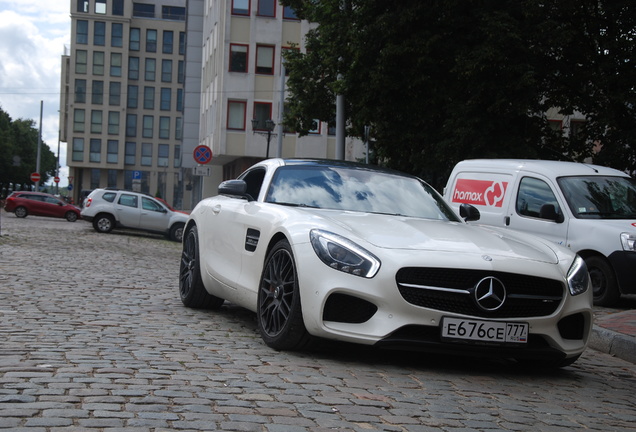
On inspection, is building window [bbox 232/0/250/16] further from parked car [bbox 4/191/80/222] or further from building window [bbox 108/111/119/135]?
building window [bbox 108/111/119/135]

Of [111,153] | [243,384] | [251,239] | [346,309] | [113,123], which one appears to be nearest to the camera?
[243,384]

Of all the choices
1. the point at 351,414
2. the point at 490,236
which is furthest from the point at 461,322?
the point at 351,414

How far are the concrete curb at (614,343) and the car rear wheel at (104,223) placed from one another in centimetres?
2585

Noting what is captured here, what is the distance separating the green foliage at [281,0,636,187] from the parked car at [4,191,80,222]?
2719 cm

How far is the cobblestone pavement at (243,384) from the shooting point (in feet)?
14.1

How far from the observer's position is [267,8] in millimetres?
49281

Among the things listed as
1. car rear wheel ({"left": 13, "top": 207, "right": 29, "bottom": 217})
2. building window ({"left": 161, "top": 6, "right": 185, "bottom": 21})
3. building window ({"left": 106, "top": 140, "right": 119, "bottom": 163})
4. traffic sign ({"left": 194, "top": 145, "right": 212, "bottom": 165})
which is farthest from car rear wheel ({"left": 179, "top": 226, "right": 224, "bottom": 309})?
building window ({"left": 161, "top": 6, "right": 185, "bottom": 21})

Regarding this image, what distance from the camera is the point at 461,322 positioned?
19.3ft

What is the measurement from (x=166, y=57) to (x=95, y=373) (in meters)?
104

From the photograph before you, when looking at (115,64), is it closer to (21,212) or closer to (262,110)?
(262,110)

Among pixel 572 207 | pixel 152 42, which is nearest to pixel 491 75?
pixel 572 207

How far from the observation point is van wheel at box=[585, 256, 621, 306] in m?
12.0

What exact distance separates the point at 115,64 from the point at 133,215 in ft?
247

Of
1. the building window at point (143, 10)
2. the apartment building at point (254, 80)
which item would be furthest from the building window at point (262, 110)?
the building window at point (143, 10)
